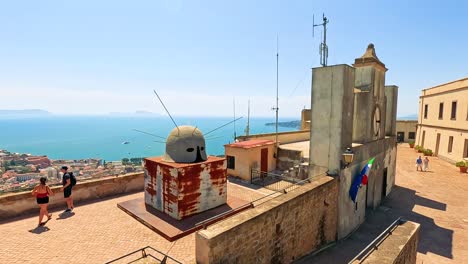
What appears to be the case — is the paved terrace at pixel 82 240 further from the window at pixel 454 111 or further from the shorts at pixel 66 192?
the window at pixel 454 111

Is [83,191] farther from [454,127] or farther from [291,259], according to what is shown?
[454,127]

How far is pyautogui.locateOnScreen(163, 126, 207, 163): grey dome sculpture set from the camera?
10227 millimetres

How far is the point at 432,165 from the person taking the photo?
25.6 metres

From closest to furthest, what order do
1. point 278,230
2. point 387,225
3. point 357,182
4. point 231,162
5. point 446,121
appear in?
1. point 278,230
2. point 357,182
3. point 387,225
4. point 231,162
5. point 446,121

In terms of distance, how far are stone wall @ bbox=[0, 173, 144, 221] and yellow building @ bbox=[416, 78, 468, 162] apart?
105 feet

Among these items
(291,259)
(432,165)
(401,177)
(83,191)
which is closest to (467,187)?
(401,177)

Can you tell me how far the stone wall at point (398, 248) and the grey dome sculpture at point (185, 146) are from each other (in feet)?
23.6

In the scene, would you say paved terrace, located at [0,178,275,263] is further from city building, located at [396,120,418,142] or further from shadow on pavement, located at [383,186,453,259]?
city building, located at [396,120,418,142]

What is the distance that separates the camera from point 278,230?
823 cm

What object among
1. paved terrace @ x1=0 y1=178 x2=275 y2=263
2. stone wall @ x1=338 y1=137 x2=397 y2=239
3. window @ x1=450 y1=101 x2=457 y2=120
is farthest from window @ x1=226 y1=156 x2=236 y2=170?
window @ x1=450 y1=101 x2=457 y2=120

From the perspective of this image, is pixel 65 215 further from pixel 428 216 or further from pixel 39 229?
pixel 428 216

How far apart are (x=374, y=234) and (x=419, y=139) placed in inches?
1178

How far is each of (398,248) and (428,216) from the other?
9403 millimetres

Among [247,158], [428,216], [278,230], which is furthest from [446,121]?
[278,230]
